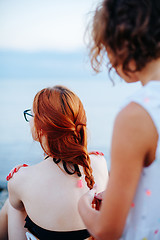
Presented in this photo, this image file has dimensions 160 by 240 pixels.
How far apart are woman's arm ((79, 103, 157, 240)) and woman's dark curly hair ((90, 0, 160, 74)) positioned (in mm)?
167

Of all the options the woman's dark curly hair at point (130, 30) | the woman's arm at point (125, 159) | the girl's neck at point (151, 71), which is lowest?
the woman's arm at point (125, 159)

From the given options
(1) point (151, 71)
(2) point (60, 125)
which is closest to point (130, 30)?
(1) point (151, 71)

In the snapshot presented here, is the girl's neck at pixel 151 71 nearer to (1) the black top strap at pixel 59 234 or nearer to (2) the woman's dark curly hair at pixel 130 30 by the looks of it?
(2) the woman's dark curly hair at pixel 130 30

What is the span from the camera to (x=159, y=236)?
0.95 metres

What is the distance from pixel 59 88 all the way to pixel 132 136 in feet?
3.09

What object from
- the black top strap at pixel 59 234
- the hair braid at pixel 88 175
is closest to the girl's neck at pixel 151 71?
the hair braid at pixel 88 175

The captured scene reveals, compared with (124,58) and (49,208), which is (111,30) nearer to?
(124,58)

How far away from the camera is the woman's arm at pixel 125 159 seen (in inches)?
30.7

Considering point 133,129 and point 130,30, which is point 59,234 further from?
point 130,30

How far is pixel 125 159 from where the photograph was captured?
0.79m

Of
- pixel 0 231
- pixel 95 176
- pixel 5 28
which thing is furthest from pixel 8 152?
pixel 5 28

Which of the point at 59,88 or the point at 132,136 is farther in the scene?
the point at 59,88

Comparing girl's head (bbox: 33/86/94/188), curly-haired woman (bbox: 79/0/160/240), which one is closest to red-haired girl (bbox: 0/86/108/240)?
girl's head (bbox: 33/86/94/188)

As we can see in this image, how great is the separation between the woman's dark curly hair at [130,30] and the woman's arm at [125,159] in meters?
0.17
